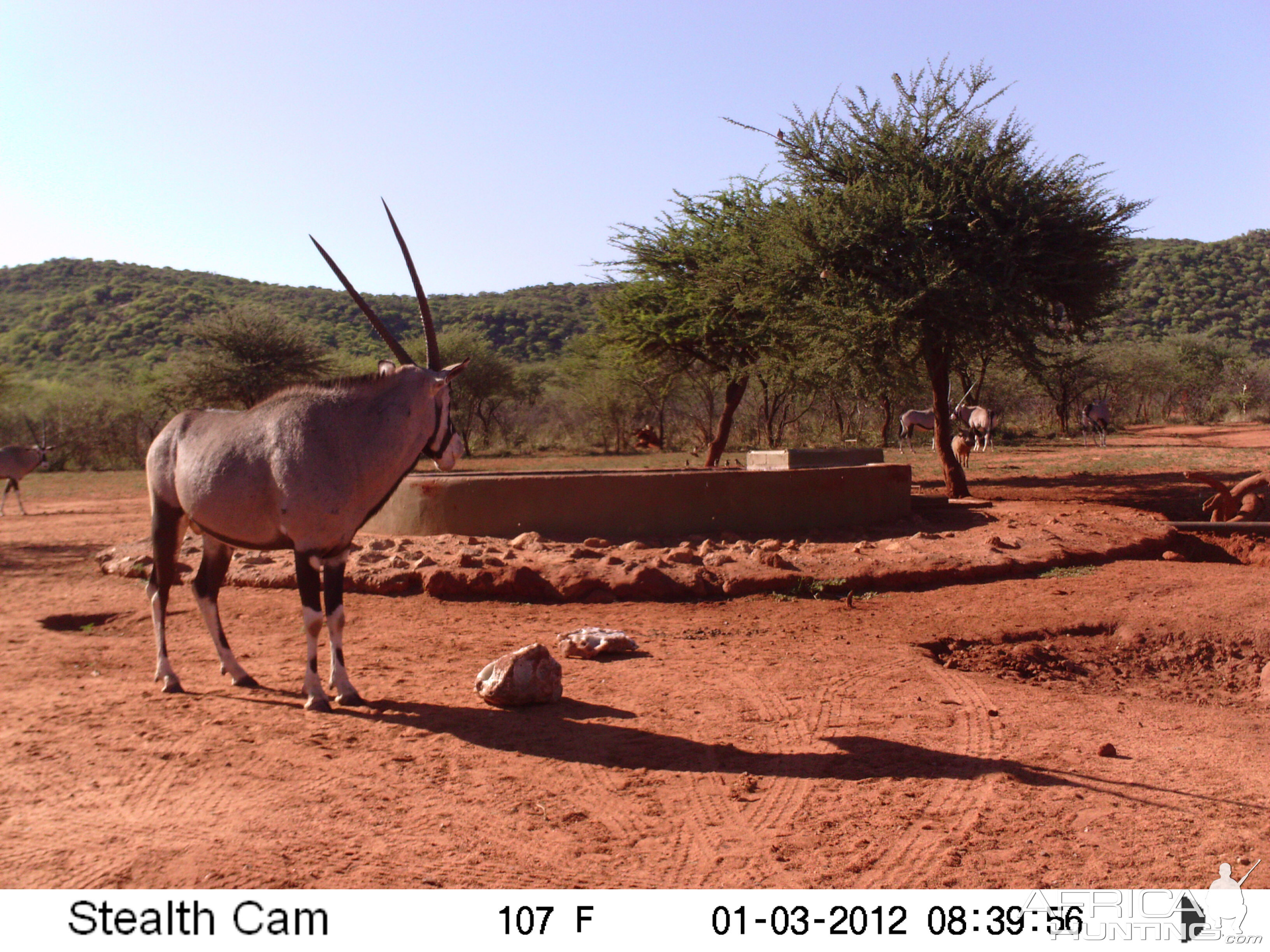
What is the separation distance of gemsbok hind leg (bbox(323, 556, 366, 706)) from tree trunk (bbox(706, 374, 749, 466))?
13.8 m

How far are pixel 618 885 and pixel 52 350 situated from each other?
60955mm

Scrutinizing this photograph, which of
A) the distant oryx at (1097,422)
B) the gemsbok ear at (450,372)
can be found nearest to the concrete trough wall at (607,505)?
the gemsbok ear at (450,372)

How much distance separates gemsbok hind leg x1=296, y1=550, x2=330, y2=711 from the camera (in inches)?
213

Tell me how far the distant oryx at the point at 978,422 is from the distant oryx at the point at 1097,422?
2.83 m

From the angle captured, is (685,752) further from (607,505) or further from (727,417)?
(727,417)

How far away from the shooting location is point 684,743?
4.93 meters

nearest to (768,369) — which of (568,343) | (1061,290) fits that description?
(1061,290)

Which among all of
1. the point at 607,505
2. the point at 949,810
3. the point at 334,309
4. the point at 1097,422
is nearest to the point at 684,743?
the point at 949,810

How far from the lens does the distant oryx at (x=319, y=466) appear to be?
5.46 meters

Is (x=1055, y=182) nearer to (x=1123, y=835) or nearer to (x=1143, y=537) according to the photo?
(x=1143, y=537)

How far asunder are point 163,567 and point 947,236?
1245 cm

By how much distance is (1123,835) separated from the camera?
3.69 m

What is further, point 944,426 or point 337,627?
point 944,426

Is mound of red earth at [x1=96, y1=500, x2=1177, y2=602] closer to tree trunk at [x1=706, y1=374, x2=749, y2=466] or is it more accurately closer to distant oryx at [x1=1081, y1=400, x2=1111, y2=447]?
tree trunk at [x1=706, y1=374, x2=749, y2=466]
